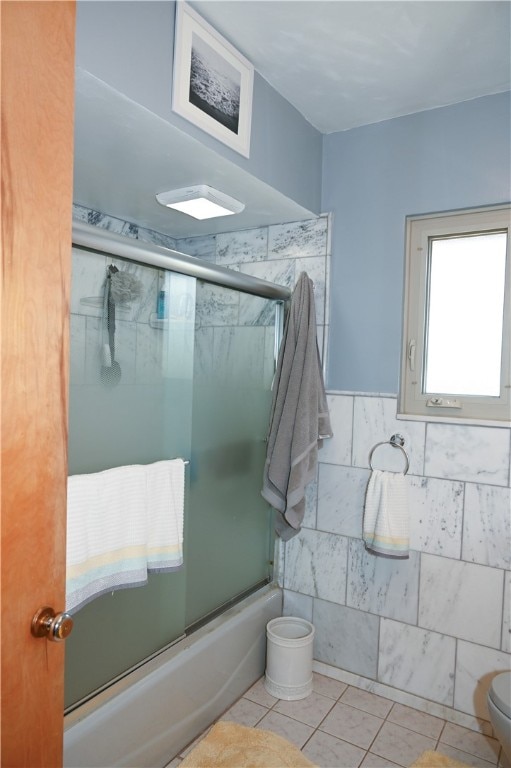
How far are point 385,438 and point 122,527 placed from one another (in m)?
1.16

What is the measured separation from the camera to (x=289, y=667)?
85.0 inches

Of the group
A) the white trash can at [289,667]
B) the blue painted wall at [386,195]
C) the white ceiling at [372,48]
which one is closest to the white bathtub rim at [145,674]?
the white trash can at [289,667]

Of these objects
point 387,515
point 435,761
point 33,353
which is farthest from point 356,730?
point 33,353

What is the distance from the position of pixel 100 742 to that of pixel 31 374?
1.27 m

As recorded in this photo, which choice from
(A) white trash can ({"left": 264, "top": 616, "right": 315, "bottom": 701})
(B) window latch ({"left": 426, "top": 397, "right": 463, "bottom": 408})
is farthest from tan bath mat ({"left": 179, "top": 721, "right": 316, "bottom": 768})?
(B) window latch ({"left": 426, "top": 397, "right": 463, "bottom": 408})

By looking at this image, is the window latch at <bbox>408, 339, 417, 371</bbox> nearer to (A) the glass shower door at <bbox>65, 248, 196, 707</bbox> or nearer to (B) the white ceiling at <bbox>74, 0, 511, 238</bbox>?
(B) the white ceiling at <bbox>74, 0, 511, 238</bbox>

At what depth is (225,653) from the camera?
2.06 m

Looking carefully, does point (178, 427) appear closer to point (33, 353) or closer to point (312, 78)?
point (33, 353)

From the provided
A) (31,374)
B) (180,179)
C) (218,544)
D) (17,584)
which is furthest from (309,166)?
(17,584)

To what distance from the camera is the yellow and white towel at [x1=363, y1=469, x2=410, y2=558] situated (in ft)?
6.80

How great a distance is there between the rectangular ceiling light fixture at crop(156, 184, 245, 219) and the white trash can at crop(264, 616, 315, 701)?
1.81m

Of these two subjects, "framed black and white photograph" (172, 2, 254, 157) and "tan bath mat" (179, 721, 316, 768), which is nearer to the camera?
"framed black and white photograph" (172, 2, 254, 157)

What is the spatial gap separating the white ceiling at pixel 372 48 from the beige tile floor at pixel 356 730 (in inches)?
95.3

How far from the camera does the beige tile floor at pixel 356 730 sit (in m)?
1.82
